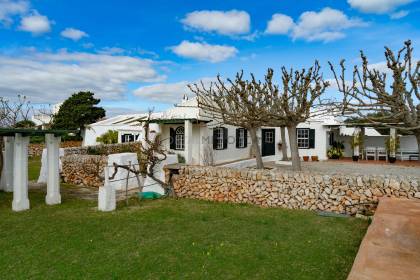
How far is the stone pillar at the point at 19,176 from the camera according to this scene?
10.0 m

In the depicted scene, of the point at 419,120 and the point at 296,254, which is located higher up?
the point at 419,120

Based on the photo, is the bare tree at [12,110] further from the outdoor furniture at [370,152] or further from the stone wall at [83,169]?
the outdoor furniture at [370,152]

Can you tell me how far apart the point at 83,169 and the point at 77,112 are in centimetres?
2662

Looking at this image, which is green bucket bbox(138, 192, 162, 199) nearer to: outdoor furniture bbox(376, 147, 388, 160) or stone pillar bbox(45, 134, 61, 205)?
stone pillar bbox(45, 134, 61, 205)

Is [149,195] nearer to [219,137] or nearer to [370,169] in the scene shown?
[219,137]

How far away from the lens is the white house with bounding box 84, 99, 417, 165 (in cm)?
1836

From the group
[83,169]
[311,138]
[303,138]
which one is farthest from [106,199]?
[311,138]

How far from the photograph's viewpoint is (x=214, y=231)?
7.98 metres

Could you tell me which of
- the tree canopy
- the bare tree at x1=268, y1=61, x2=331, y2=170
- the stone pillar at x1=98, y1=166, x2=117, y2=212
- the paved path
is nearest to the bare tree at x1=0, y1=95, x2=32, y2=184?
the stone pillar at x1=98, y1=166, x2=117, y2=212

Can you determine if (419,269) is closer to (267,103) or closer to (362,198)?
(362,198)

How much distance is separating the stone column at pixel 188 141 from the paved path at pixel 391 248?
11.1 m

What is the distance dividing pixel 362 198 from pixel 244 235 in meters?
4.39

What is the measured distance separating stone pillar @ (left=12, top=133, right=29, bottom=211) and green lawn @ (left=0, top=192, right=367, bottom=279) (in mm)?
388

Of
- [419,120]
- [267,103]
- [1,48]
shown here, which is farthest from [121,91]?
[419,120]
